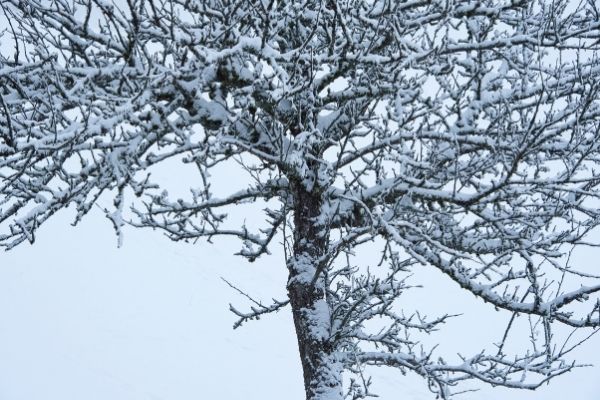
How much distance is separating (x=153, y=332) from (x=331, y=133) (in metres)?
16.0

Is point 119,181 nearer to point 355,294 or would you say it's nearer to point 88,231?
point 355,294

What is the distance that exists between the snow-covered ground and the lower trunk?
12.1 m

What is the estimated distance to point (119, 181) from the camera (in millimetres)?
3615

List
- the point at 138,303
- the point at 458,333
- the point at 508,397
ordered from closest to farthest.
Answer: the point at 508,397, the point at 458,333, the point at 138,303

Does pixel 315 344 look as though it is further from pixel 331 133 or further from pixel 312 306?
pixel 331 133

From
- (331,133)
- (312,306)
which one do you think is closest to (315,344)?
(312,306)

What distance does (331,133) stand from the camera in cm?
551

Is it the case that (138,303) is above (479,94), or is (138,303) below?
above

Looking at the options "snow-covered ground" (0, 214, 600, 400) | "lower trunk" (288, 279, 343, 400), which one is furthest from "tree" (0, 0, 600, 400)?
"snow-covered ground" (0, 214, 600, 400)

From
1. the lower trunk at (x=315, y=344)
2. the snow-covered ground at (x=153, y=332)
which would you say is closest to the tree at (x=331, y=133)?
the lower trunk at (x=315, y=344)

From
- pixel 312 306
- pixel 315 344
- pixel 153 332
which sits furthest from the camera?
pixel 153 332

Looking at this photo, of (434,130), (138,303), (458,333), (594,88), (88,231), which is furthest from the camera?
(88,231)

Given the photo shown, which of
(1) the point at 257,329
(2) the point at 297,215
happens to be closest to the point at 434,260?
(2) the point at 297,215

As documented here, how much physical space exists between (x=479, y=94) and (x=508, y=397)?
15.3 m
